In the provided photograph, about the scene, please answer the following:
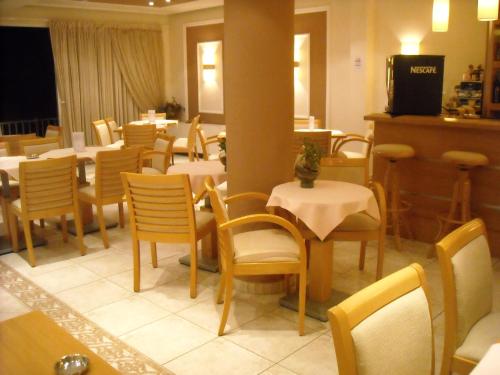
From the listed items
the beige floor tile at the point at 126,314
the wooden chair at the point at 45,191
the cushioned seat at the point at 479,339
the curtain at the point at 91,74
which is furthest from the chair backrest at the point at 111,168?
the curtain at the point at 91,74

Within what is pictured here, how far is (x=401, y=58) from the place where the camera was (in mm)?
4516

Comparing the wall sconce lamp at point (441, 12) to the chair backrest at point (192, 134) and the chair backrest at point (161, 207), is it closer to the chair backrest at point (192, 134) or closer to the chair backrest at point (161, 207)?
the chair backrest at point (161, 207)

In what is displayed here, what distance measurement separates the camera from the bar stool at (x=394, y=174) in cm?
453

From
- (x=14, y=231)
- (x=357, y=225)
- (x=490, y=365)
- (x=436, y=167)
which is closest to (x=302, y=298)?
(x=357, y=225)

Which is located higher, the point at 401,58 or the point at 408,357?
the point at 401,58

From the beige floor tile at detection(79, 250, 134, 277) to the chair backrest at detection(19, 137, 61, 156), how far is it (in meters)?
1.83

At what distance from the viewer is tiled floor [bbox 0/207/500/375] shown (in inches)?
114

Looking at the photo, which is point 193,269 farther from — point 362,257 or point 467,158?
point 467,158

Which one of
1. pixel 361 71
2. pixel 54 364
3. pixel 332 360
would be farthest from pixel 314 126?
pixel 54 364

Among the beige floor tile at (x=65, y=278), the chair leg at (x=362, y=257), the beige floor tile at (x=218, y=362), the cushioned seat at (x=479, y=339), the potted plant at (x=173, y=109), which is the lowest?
the beige floor tile at (x=218, y=362)

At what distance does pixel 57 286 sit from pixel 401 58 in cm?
347

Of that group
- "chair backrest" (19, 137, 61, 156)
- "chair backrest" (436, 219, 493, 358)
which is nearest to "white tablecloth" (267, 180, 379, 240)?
"chair backrest" (436, 219, 493, 358)

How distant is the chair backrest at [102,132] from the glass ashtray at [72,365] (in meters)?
6.42

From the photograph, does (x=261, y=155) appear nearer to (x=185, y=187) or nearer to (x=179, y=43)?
(x=185, y=187)
